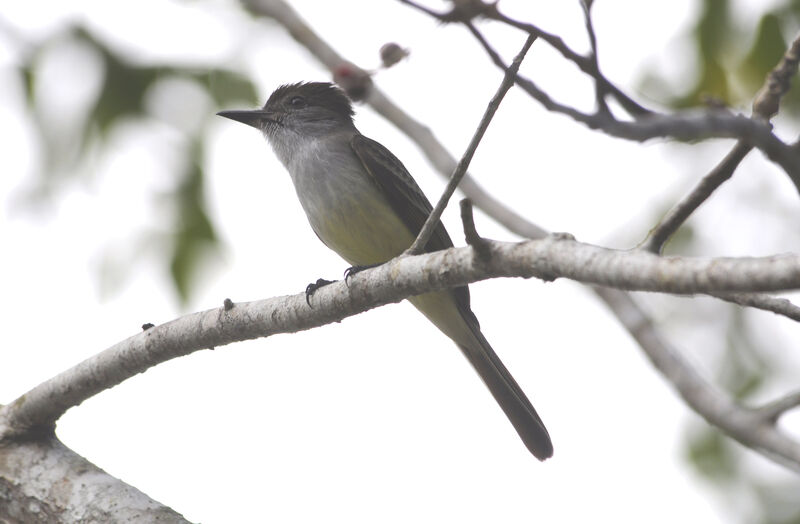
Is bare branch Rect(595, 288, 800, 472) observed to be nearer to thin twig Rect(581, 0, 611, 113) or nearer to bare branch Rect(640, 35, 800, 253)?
bare branch Rect(640, 35, 800, 253)

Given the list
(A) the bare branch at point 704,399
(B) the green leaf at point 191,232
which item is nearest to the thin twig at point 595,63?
(A) the bare branch at point 704,399

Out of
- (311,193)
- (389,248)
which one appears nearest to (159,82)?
(311,193)

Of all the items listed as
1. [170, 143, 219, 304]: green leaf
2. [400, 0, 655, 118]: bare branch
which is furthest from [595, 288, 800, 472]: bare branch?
[170, 143, 219, 304]: green leaf

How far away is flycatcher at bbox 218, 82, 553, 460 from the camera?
518 cm

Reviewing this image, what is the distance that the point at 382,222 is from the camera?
519 cm

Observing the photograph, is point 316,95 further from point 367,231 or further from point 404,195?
point 367,231

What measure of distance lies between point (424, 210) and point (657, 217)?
1524 mm

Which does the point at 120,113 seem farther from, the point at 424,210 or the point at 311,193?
the point at 424,210

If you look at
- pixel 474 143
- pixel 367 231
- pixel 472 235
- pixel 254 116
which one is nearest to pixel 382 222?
pixel 367 231

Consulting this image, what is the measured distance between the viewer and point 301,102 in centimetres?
665

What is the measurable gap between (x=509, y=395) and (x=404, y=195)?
1236mm

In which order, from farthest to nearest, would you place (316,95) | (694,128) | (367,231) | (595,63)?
(316,95) → (367,231) → (595,63) → (694,128)

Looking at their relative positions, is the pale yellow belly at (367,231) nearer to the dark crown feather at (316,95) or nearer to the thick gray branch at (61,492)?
the dark crown feather at (316,95)

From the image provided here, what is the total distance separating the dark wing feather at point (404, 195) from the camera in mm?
5266
